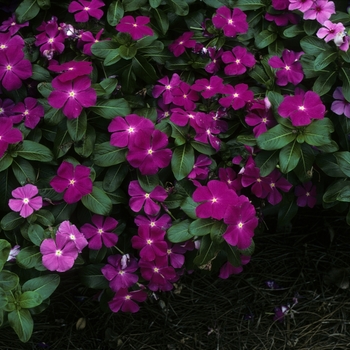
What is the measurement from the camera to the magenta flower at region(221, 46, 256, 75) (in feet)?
6.57

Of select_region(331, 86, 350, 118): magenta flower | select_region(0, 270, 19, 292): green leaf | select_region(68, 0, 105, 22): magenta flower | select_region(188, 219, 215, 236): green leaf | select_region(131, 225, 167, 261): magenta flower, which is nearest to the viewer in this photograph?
select_region(0, 270, 19, 292): green leaf

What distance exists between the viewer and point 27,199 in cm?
176

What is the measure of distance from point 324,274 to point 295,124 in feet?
3.00

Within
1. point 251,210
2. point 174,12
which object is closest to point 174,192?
point 251,210

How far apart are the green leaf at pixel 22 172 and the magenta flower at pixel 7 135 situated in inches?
2.7

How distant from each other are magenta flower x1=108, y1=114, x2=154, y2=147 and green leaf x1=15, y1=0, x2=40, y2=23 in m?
0.63

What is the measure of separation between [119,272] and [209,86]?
704mm

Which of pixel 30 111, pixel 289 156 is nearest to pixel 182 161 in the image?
pixel 289 156

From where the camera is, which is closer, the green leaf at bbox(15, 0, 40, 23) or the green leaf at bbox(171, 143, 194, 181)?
the green leaf at bbox(171, 143, 194, 181)

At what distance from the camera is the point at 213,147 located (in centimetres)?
188

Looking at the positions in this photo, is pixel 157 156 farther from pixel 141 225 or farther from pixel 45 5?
pixel 45 5

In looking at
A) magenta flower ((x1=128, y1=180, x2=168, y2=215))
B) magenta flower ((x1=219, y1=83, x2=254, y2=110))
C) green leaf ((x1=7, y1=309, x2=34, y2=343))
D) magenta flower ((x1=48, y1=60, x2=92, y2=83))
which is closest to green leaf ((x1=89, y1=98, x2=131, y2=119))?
magenta flower ((x1=48, y1=60, x2=92, y2=83))

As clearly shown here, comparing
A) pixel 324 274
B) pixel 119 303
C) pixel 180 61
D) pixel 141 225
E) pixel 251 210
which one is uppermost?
pixel 180 61

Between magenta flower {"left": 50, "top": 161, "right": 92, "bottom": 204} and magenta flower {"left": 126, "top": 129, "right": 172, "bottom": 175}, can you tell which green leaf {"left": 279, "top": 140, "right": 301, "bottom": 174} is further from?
magenta flower {"left": 50, "top": 161, "right": 92, "bottom": 204}
